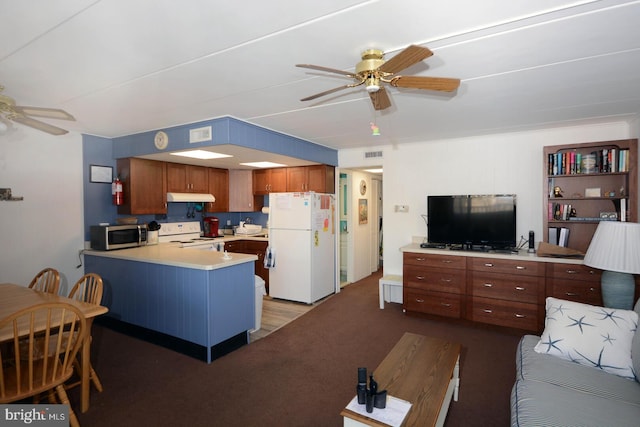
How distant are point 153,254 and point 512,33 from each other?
3.72 meters

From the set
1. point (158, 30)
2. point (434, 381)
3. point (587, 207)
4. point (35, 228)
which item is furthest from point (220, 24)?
point (587, 207)

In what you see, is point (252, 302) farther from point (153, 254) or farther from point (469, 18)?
point (469, 18)

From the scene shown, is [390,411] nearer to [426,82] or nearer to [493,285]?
[426,82]

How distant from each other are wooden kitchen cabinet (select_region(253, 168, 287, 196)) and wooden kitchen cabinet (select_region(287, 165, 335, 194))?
0.12 m

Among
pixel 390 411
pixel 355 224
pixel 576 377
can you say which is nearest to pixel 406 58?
pixel 390 411

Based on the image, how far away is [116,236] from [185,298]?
1550mm

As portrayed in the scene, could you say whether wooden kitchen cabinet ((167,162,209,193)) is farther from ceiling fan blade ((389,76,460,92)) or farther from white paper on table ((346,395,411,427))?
white paper on table ((346,395,411,427))

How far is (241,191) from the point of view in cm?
584

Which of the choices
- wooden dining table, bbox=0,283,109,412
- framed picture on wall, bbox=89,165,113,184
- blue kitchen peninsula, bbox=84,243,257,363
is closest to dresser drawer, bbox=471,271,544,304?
blue kitchen peninsula, bbox=84,243,257,363

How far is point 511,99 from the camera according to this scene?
2822 mm

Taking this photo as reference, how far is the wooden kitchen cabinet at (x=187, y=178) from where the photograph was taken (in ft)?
15.7

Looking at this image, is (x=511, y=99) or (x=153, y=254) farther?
(x=153, y=254)

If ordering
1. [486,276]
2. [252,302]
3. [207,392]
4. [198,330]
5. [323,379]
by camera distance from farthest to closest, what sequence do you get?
[486,276] → [252,302] → [198,330] → [323,379] → [207,392]

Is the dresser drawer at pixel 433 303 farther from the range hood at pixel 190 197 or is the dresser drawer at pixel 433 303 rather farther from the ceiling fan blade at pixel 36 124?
the ceiling fan blade at pixel 36 124
